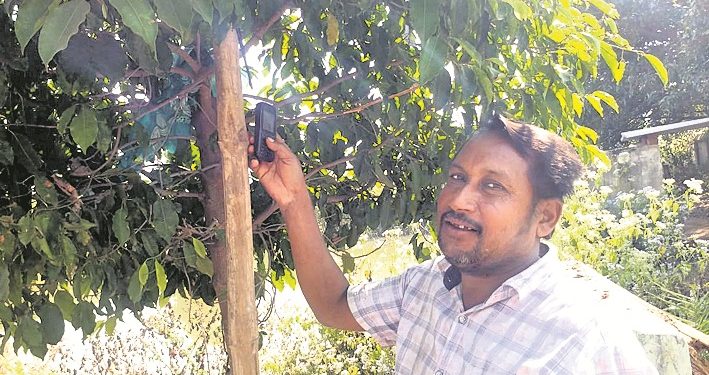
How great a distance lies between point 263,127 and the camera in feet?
4.48

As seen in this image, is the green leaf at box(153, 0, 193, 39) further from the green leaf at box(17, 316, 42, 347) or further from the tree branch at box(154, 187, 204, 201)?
the green leaf at box(17, 316, 42, 347)

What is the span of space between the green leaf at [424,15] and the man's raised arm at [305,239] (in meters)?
0.56

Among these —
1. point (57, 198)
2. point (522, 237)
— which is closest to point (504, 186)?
point (522, 237)

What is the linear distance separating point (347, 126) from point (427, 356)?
60cm

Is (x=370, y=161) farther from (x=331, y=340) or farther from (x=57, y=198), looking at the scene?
(x=331, y=340)

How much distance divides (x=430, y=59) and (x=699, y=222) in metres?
10.0

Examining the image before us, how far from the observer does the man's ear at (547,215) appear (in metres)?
1.40

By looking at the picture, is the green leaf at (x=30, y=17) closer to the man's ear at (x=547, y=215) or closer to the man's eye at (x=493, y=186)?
the man's eye at (x=493, y=186)

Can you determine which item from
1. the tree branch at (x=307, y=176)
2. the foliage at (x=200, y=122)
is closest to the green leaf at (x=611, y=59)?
the foliage at (x=200, y=122)

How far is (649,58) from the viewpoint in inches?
62.0

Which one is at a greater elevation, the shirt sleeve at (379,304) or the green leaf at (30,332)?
the green leaf at (30,332)

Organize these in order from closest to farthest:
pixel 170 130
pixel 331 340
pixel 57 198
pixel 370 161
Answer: pixel 57 198, pixel 170 130, pixel 370 161, pixel 331 340

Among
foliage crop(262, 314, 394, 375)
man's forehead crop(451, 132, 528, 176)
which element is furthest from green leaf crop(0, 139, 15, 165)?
foliage crop(262, 314, 394, 375)

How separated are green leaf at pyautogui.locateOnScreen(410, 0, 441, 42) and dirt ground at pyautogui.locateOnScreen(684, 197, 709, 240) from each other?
8.40m
